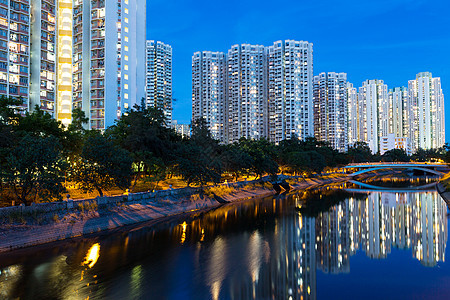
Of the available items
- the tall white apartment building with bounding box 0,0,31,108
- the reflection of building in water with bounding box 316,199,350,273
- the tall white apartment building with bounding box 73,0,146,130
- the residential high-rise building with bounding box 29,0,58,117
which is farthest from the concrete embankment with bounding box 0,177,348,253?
the residential high-rise building with bounding box 29,0,58,117

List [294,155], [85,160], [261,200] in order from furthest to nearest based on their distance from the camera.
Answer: [294,155] → [261,200] → [85,160]

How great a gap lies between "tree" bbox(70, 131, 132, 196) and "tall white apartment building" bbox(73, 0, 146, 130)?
6057 cm

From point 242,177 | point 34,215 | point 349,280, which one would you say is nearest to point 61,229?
point 34,215

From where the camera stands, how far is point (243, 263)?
1178 inches

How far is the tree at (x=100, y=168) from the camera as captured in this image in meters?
46.4

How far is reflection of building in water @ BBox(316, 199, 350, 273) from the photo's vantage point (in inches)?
1195

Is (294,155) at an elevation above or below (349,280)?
above

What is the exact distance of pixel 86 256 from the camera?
103 feet

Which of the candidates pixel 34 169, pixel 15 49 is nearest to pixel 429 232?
pixel 34 169

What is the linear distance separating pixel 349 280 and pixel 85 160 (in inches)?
1433

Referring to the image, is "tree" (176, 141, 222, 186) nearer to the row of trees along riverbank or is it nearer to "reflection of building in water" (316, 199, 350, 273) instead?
the row of trees along riverbank

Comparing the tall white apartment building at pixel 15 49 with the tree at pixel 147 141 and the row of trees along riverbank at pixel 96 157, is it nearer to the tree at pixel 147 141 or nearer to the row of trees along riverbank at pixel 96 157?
the row of trees along riverbank at pixel 96 157

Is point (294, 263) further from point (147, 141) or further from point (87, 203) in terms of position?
point (147, 141)

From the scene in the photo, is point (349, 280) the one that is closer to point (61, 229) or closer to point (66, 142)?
point (61, 229)
